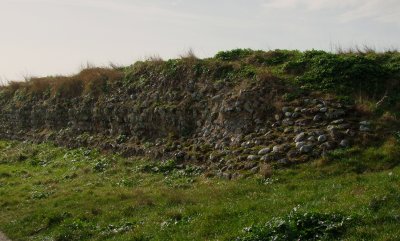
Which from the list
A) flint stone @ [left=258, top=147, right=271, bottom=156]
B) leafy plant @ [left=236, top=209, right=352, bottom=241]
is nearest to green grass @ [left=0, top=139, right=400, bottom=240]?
leafy plant @ [left=236, top=209, right=352, bottom=241]

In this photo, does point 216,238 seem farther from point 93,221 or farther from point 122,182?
point 122,182

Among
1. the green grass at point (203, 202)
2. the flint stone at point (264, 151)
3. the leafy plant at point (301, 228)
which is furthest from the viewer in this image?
the flint stone at point (264, 151)

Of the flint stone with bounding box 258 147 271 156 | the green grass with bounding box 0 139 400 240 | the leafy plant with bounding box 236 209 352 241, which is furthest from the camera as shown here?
the flint stone with bounding box 258 147 271 156

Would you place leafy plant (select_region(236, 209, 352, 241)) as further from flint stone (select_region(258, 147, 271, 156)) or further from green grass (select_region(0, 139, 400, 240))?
flint stone (select_region(258, 147, 271, 156))

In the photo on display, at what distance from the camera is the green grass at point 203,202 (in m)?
10.8

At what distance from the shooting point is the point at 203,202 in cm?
1472

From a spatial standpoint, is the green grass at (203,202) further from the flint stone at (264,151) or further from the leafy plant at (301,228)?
the flint stone at (264,151)

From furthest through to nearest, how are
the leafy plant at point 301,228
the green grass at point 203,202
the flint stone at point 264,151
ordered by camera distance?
the flint stone at point 264,151 < the green grass at point 203,202 < the leafy plant at point 301,228

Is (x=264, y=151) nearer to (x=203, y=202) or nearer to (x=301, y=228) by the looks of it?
(x=203, y=202)

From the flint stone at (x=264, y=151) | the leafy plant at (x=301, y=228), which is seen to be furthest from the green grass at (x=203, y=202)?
the flint stone at (x=264, y=151)

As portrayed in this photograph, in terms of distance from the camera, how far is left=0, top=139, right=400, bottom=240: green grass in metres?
10.8

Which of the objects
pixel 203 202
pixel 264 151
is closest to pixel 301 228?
pixel 203 202

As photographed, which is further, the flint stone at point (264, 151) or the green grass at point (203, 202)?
the flint stone at point (264, 151)

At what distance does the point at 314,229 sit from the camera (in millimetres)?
10281
